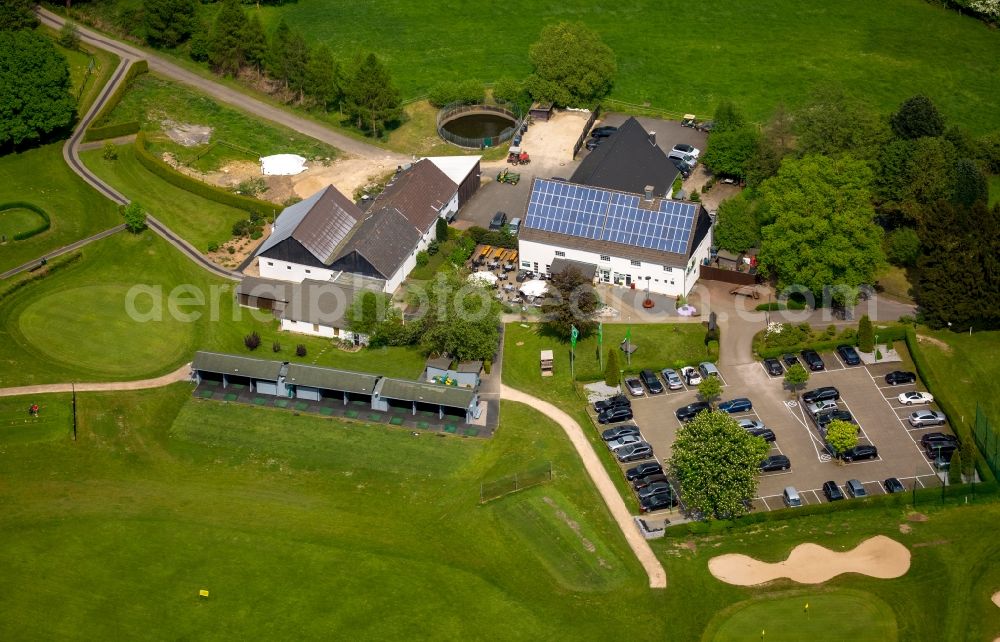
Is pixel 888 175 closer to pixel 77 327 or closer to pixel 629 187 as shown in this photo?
pixel 629 187

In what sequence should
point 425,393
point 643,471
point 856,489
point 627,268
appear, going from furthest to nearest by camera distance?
1. point 627,268
2. point 425,393
3. point 643,471
4. point 856,489

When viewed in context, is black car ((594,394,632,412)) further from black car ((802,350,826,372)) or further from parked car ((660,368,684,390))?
black car ((802,350,826,372))

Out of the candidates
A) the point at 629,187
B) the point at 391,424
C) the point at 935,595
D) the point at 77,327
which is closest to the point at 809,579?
the point at 935,595

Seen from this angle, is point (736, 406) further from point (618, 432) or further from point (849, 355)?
point (849, 355)

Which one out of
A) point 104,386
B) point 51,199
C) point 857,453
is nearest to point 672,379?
point 857,453

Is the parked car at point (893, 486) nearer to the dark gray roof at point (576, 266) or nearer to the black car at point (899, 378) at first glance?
the black car at point (899, 378)

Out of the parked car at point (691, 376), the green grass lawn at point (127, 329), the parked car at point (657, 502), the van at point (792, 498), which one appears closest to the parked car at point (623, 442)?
the parked car at point (657, 502)

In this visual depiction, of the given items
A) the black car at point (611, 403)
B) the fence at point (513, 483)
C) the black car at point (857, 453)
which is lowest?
the fence at point (513, 483)
